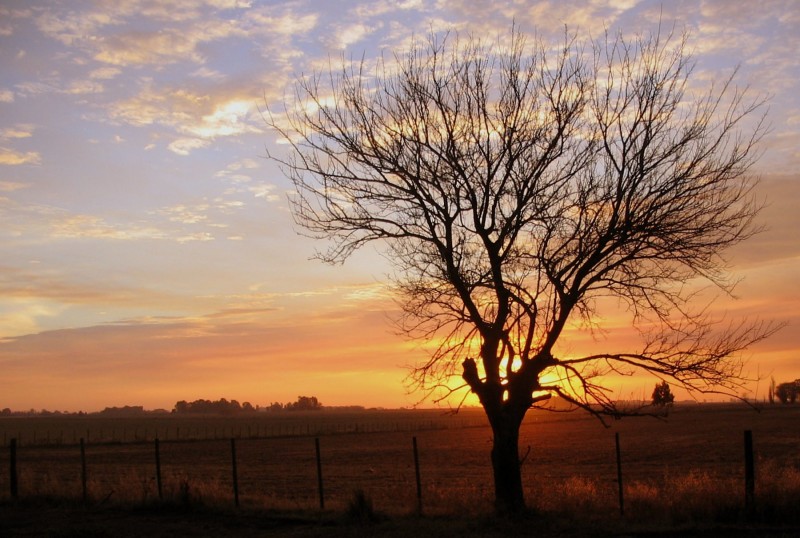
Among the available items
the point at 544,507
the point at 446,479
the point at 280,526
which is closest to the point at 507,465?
the point at 544,507

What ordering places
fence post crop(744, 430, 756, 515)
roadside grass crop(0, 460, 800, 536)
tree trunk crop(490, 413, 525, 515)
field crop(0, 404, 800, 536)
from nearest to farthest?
roadside grass crop(0, 460, 800, 536)
fence post crop(744, 430, 756, 515)
tree trunk crop(490, 413, 525, 515)
field crop(0, 404, 800, 536)

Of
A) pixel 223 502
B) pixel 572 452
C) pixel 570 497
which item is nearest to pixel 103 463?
pixel 572 452

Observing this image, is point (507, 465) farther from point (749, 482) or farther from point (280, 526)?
point (280, 526)

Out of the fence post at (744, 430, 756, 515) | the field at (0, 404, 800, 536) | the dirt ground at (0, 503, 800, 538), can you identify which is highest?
the fence post at (744, 430, 756, 515)

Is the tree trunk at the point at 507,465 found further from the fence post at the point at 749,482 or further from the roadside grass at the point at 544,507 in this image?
the fence post at the point at 749,482

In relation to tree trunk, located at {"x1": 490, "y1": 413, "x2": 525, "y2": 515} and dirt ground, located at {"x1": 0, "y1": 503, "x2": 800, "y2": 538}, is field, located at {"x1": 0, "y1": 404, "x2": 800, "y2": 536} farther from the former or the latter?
tree trunk, located at {"x1": 490, "y1": 413, "x2": 525, "y2": 515}

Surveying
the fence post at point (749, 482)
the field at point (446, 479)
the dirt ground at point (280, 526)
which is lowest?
the field at point (446, 479)

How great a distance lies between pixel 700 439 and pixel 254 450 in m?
32.6

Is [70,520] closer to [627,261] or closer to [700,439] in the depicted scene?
[627,261]

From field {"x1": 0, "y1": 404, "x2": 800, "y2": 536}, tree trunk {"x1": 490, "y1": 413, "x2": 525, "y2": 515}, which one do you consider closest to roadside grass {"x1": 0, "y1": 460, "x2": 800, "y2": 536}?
field {"x1": 0, "y1": 404, "x2": 800, "y2": 536}

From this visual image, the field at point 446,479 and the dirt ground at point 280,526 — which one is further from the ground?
the dirt ground at point 280,526

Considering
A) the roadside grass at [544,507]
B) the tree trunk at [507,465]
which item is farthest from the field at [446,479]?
the tree trunk at [507,465]

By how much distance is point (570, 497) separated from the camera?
15086mm

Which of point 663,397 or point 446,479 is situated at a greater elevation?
point 663,397
